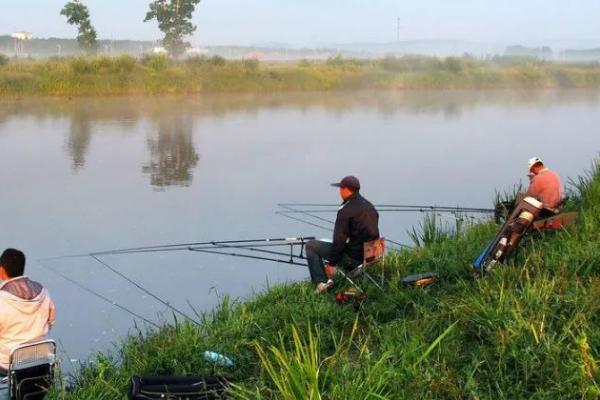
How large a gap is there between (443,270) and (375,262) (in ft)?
1.59

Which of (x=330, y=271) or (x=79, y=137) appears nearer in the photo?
(x=330, y=271)

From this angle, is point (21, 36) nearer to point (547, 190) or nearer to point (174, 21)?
point (174, 21)

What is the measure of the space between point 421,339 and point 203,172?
9.49 metres

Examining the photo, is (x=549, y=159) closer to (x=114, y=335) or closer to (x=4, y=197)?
(x=4, y=197)

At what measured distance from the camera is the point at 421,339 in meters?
3.61

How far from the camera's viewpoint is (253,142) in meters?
17.0

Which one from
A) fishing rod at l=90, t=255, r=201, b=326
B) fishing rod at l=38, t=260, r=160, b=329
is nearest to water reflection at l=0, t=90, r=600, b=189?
fishing rod at l=90, t=255, r=201, b=326

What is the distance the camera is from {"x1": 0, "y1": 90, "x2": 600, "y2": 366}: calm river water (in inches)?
255

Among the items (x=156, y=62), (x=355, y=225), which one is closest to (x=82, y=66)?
(x=156, y=62)

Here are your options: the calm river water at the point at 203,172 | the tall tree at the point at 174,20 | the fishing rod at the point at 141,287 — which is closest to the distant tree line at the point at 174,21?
the tall tree at the point at 174,20

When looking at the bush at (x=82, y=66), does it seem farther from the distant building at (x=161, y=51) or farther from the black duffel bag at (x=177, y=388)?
the black duffel bag at (x=177, y=388)

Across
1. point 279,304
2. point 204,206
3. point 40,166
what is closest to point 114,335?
point 279,304

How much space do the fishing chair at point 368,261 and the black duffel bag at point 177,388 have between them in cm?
182

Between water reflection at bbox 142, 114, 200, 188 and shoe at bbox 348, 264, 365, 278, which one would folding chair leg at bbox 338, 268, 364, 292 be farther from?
water reflection at bbox 142, 114, 200, 188
